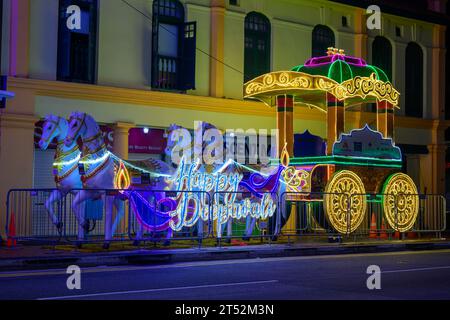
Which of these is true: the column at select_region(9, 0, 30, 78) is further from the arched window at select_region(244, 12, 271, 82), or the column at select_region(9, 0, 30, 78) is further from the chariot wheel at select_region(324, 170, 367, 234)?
the chariot wheel at select_region(324, 170, 367, 234)

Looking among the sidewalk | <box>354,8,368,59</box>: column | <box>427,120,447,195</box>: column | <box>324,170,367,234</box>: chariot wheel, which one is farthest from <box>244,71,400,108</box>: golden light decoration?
<box>427,120,447,195</box>: column

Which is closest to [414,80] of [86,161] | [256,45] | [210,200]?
[256,45]

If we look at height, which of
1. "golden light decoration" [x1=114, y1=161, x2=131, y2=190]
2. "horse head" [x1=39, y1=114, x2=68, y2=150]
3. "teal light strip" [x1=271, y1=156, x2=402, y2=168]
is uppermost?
"horse head" [x1=39, y1=114, x2=68, y2=150]

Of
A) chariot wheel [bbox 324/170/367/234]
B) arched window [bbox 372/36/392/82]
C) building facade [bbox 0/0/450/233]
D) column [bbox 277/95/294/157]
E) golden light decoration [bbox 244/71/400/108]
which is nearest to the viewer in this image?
building facade [bbox 0/0/450/233]

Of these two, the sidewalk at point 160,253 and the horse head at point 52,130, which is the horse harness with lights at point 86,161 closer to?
the horse head at point 52,130

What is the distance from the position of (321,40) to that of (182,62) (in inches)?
261

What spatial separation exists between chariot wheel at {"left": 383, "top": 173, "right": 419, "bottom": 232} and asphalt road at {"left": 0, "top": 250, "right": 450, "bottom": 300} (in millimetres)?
5744

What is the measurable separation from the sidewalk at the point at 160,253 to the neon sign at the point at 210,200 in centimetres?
88

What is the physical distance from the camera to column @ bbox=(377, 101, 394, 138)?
25922 mm

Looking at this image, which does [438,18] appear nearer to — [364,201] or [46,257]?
[364,201]

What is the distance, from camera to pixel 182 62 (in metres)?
25.5

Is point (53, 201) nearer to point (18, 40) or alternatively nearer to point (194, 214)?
point (194, 214)

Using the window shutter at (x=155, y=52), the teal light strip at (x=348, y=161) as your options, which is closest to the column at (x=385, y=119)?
the teal light strip at (x=348, y=161)
